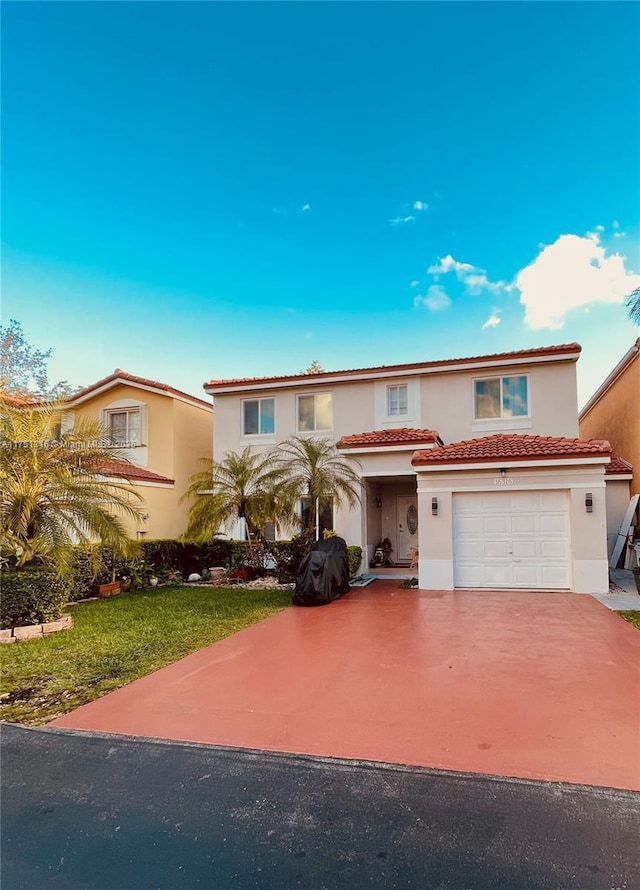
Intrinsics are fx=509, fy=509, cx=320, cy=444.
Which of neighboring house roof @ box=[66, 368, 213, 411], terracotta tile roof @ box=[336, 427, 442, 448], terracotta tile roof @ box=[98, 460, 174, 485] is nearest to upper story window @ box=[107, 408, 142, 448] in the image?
neighboring house roof @ box=[66, 368, 213, 411]

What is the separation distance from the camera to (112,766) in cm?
457

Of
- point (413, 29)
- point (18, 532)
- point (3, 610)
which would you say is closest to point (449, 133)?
point (413, 29)

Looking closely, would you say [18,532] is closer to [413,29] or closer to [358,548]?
[358,548]

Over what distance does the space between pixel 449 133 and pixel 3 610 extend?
51.6ft

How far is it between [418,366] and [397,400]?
4.88 feet

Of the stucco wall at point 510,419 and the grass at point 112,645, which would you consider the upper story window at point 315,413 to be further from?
the grass at point 112,645

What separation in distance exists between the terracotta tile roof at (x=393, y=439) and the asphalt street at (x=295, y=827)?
12.3 meters

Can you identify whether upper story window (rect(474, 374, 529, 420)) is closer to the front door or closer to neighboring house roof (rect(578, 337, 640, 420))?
neighboring house roof (rect(578, 337, 640, 420))

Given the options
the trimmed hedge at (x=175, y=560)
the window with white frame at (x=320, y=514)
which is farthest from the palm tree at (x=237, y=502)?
the window with white frame at (x=320, y=514)

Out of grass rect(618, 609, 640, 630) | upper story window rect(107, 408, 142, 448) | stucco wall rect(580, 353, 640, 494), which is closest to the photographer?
grass rect(618, 609, 640, 630)

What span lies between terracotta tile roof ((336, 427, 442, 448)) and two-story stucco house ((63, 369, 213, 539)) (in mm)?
7634

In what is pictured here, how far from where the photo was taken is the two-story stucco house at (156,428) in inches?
802

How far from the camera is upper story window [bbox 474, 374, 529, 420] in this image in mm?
17656

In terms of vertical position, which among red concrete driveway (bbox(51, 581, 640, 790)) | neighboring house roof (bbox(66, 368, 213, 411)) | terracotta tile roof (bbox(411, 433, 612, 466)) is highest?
neighboring house roof (bbox(66, 368, 213, 411))
